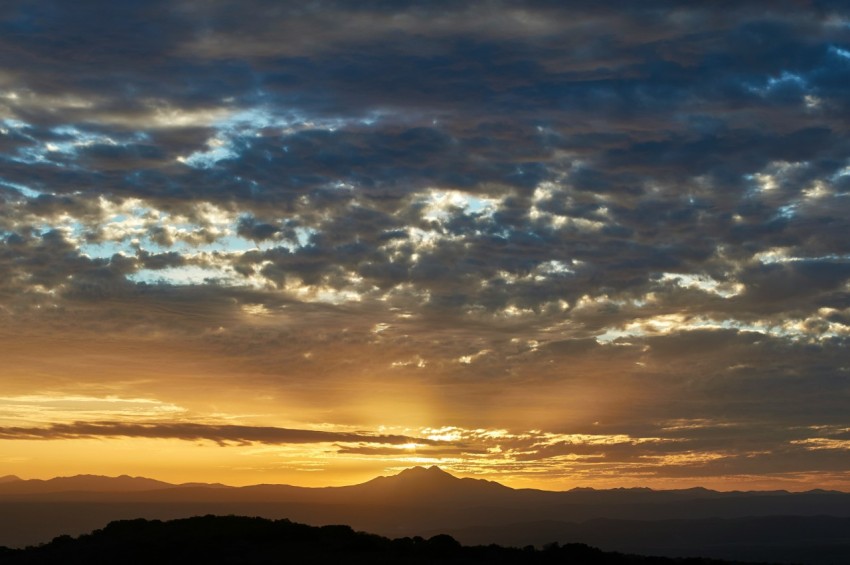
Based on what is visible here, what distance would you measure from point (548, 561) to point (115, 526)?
1223 inches

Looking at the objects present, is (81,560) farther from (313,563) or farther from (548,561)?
(548,561)

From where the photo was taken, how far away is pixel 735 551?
577 ft

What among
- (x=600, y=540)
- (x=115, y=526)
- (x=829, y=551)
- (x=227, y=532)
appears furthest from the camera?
(x=600, y=540)

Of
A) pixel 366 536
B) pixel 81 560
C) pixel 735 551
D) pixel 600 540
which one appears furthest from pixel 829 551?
pixel 81 560

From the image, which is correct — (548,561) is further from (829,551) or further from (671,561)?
(829,551)

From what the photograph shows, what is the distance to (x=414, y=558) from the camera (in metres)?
41.1

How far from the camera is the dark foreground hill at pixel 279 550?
3975 centimetres

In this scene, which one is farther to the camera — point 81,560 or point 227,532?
point 227,532

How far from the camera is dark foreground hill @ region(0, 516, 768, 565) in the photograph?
3975 cm

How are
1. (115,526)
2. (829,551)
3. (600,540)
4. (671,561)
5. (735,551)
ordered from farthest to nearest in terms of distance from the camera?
(600,540) → (735,551) → (829,551) → (115,526) → (671,561)

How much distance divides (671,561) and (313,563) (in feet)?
51.3

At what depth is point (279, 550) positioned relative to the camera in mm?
43469

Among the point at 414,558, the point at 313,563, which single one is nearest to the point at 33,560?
the point at 313,563

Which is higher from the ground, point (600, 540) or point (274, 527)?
point (274, 527)
